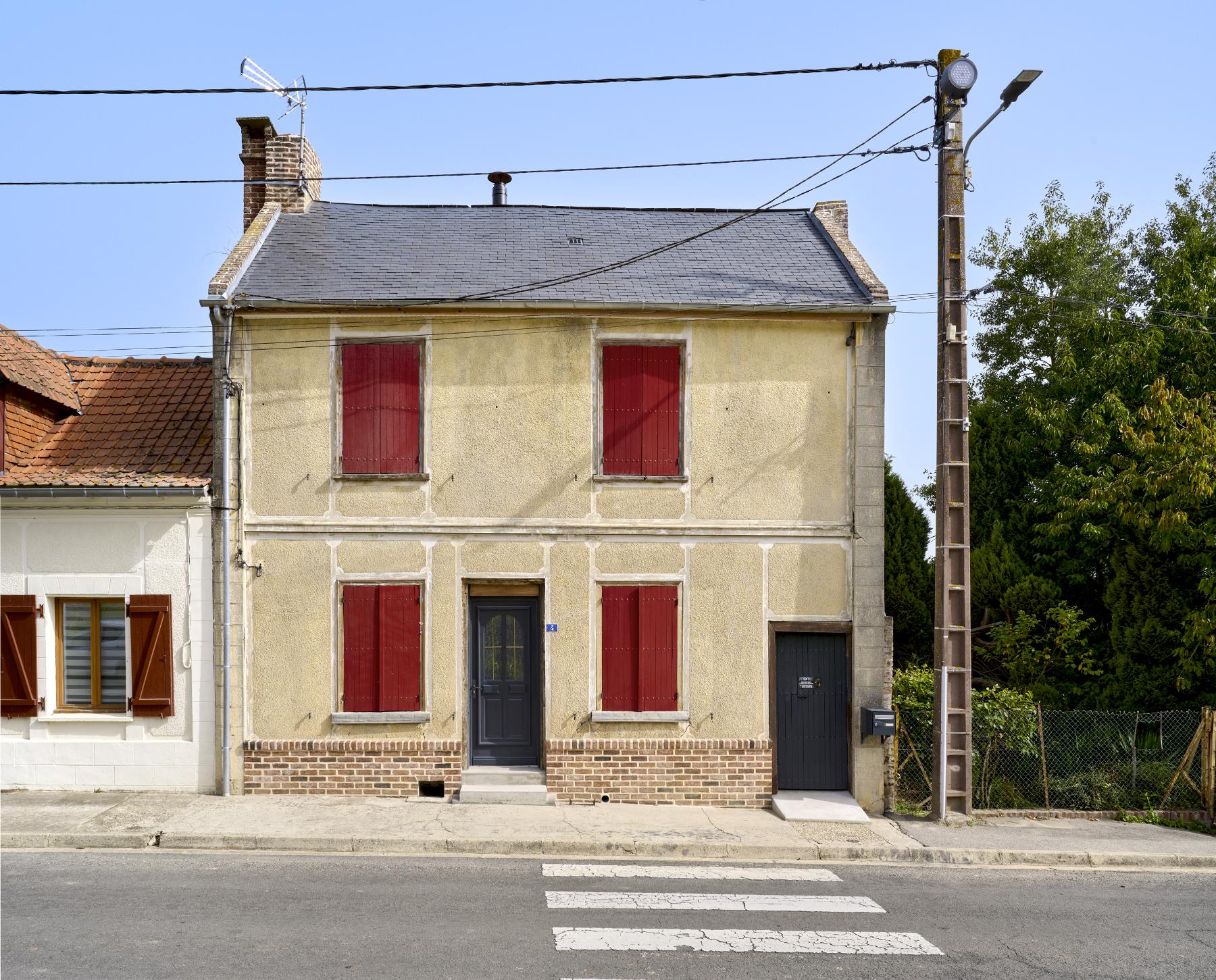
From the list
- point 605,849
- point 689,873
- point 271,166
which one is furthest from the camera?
point 271,166

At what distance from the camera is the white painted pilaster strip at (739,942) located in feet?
23.1

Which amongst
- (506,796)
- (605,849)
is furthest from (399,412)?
(605,849)

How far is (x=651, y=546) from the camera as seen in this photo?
471 inches

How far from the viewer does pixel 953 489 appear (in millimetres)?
11164

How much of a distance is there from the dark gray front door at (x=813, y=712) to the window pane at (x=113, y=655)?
824cm

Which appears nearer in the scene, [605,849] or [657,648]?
[605,849]

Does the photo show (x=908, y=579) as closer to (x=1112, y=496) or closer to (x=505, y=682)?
(x=1112, y=496)

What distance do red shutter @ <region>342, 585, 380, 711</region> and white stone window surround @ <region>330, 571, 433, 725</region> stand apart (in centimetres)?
5

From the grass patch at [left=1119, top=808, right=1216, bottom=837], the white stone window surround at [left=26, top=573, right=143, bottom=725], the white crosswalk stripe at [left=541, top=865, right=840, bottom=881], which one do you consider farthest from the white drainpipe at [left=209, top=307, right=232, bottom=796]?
the grass patch at [left=1119, top=808, right=1216, bottom=837]

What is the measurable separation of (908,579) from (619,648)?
33.2 ft

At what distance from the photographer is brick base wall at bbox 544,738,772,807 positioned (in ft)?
38.4

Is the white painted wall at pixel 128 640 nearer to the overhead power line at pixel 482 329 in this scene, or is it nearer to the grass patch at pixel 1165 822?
the overhead power line at pixel 482 329

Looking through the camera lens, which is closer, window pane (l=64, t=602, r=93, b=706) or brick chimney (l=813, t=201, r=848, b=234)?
window pane (l=64, t=602, r=93, b=706)

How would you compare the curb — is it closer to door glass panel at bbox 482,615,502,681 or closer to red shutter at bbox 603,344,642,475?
door glass panel at bbox 482,615,502,681
